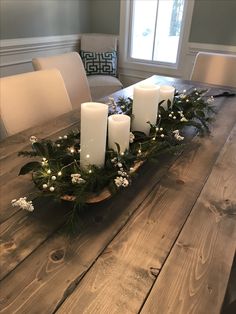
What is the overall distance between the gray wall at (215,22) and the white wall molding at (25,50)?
1.48m

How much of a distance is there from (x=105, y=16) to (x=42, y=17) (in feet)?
3.14

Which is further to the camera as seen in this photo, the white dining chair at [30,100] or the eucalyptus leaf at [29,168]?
the white dining chair at [30,100]

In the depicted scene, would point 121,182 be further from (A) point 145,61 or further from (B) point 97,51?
(A) point 145,61

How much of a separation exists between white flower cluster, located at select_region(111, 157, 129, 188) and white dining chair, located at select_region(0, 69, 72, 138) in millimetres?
664

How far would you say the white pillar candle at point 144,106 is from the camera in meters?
0.94

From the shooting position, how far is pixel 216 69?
2287 mm

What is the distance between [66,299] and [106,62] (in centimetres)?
317

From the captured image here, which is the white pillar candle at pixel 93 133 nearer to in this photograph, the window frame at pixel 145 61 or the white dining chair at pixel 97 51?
the white dining chair at pixel 97 51

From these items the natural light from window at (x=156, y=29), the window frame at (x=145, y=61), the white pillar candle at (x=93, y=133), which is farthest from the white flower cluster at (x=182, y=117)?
the natural light from window at (x=156, y=29)

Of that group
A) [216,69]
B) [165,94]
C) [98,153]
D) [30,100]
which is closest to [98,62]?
[216,69]

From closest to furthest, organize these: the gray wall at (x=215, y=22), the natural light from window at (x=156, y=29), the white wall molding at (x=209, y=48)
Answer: the gray wall at (x=215, y=22) → the white wall molding at (x=209, y=48) → the natural light from window at (x=156, y=29)

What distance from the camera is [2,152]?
1007 mm

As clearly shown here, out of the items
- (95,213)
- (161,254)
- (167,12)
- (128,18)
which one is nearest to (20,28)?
Result: (128,18)

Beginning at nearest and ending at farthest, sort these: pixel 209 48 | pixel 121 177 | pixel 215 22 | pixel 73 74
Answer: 1. pixel 121 177
2. pixel 73 74
3. pixel 215 22
4. pixel 209 48
